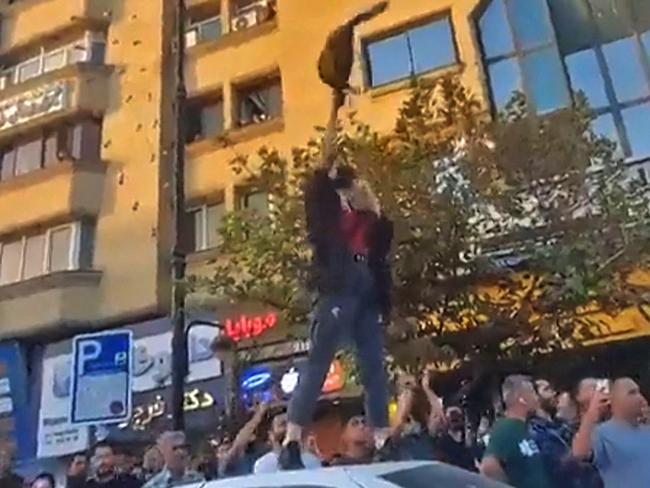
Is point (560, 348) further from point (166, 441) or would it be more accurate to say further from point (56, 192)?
point (56, 192)

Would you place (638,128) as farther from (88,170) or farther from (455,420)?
(88,170)

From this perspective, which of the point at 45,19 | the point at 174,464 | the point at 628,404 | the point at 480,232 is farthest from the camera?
the point at 45,19

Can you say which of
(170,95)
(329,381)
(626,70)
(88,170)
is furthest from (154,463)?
(170,95)

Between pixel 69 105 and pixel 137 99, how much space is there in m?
1.36

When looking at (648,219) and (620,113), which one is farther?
(620,113)

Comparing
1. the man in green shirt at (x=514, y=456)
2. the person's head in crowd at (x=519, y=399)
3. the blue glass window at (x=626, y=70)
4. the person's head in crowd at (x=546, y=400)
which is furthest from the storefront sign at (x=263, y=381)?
the man in green shirt at (x=514, y=456)

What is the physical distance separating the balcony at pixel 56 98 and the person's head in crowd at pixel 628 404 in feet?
53.8

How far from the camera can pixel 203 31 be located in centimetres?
2069

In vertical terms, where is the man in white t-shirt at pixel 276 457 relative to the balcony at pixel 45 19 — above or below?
below

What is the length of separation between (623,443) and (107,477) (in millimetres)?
4218

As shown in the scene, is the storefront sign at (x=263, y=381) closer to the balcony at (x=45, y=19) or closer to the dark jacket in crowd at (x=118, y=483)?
the dark jacket in crowd at (x=118, y=483)

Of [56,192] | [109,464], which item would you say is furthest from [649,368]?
[56,192]

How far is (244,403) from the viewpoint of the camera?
54.2 feet

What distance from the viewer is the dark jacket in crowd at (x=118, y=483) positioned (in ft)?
25.5
